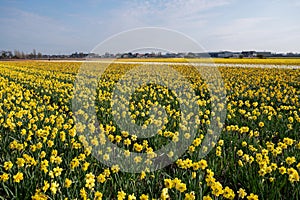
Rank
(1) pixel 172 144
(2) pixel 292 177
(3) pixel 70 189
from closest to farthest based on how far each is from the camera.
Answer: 1. (2) pixel 292 177
2. (3) pixel 70 189
3. (1) pixel 172 144

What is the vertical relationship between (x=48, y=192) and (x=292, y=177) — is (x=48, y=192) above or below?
below

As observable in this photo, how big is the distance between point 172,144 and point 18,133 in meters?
2.70

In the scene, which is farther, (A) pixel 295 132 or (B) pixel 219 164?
(A) pixel 295 132

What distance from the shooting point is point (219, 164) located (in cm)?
430

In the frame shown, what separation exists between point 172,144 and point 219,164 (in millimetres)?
901

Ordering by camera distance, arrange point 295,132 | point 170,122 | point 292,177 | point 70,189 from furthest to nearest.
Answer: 1. point 170,122
2. point 295,132
3. point 70,189
4. point 292,177

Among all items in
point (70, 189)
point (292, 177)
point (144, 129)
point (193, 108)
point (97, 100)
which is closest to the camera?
point (292, 177)

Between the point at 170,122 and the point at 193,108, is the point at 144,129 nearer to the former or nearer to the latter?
the point at 170,122

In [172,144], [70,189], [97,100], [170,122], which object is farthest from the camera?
[97,100]

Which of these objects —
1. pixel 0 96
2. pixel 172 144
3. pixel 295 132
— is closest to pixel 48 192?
pixel 172 144

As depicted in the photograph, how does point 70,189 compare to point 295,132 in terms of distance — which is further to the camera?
point 295,132

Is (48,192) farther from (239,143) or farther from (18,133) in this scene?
(239,143)

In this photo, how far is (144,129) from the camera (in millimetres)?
5797

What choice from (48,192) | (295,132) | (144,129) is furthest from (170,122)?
(48,192)
